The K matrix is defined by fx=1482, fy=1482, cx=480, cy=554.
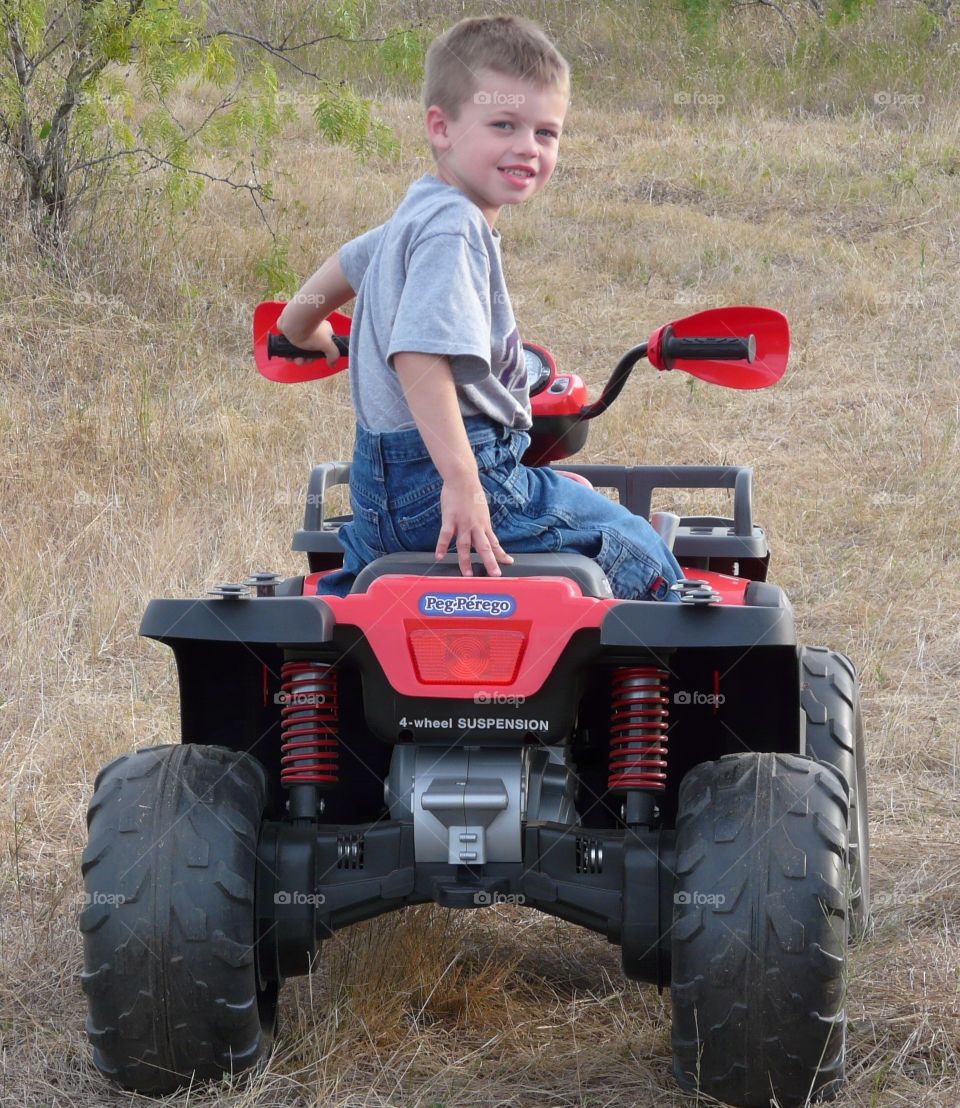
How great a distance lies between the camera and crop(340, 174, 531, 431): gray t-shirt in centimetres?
235

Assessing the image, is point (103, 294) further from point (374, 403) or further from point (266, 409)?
point (374, 403)

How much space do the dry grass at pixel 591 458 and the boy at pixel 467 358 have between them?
0.94 metres

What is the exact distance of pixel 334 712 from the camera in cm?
262

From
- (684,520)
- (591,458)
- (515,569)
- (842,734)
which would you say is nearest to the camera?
(515,569)

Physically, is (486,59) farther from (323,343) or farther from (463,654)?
(463,654)

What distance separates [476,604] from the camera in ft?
7.51

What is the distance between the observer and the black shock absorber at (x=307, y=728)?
2.56 m

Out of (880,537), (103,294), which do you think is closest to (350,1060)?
(880,537)

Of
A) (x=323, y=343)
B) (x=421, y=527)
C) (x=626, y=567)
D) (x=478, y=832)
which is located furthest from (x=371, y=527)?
(x=323, y=343)

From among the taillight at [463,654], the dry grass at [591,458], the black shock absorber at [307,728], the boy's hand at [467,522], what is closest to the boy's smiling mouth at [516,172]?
the boy's hand at [467,522]

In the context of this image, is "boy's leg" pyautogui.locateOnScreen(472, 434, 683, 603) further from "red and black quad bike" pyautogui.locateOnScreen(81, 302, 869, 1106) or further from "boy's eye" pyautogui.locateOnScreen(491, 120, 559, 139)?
"boy's eye" pyautogui.locateOnScreen(491, 120, 559, 139)

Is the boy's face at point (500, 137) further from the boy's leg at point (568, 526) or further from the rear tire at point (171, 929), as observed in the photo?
the rear tire at point (171, 929)

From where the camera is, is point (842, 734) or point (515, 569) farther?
point (842, 734)

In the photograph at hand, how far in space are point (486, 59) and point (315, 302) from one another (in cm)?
68
